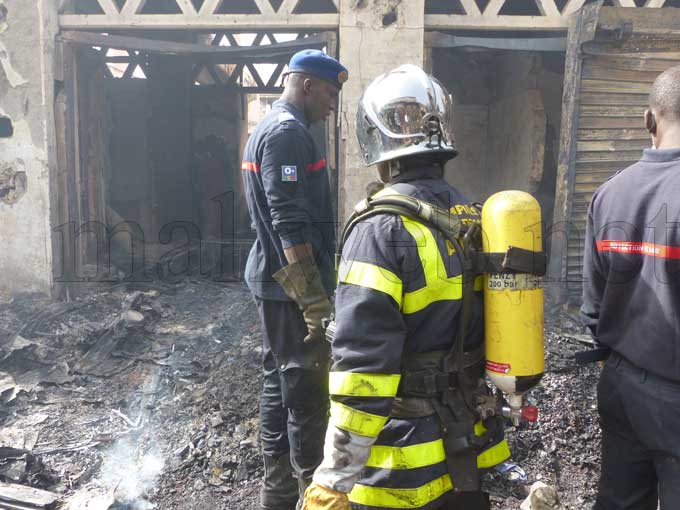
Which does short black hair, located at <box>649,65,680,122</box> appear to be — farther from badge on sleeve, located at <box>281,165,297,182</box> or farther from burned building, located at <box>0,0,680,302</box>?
burned building, located at <box>0,0,680,302</box>

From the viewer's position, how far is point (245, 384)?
4156 mm

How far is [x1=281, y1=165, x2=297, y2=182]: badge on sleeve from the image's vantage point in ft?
8.49

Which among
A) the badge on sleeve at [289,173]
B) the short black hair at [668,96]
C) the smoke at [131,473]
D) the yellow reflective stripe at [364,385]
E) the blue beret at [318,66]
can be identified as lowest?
the smoke at [131,473]

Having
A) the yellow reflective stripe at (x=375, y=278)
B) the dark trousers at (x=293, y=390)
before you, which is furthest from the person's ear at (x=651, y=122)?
the dark trousers at (x=293, y=390)

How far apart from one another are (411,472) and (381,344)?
403 millimetres

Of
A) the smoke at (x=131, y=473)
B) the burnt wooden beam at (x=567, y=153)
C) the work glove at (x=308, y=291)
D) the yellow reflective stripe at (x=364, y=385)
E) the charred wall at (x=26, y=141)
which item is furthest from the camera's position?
the charred wall at (x=26, y=141)

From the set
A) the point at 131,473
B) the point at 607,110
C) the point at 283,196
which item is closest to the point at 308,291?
the point at 283,196

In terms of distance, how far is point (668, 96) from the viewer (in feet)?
6.34

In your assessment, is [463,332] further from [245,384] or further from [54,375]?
[54,375]

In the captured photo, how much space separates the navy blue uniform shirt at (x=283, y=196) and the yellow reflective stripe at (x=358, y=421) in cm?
128

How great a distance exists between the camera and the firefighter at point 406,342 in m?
1.43

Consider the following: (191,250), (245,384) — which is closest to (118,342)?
(245,384)

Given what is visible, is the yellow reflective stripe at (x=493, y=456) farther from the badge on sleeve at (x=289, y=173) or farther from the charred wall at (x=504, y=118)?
the charred wall at (x=504, y=118)

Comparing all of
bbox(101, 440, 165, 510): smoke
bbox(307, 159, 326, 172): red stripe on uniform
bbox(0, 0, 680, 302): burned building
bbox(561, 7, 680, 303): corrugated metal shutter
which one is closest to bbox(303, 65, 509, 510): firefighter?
bbox(307, 159, 326, 172): red stripe on uniform
